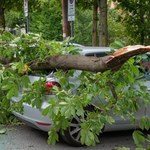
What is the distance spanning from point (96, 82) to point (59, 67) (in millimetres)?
257

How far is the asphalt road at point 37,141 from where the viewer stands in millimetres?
5875

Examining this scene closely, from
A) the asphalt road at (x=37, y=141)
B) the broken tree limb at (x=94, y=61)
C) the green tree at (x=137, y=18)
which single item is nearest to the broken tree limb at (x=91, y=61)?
the broken tree limb at (x=94, y=61)

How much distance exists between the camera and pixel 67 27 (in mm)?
12008

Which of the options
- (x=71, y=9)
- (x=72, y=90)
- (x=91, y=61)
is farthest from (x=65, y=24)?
(x=91, y=61)

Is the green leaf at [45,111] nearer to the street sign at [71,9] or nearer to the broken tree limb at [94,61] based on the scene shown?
the broken tree limb at [94,61]

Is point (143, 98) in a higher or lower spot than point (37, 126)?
higher

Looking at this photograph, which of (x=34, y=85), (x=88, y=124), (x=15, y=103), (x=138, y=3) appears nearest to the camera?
(x=88, y=124)

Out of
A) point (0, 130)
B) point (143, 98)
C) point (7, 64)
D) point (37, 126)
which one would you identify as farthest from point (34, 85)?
point (37, 126)

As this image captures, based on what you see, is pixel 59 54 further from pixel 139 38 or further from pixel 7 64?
pixel 139 38

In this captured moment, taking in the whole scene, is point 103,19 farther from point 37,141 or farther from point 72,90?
point 72,90

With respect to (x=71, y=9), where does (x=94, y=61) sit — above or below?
below

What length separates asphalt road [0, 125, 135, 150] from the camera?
19.3 ft

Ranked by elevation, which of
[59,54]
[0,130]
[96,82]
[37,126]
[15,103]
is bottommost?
[37,126]

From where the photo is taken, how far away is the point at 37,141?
6.20 m
